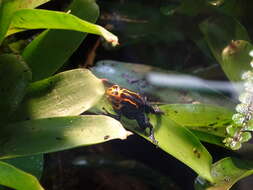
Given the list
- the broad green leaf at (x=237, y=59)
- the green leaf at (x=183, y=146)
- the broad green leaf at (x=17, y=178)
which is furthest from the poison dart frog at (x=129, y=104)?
the broad green leaf at (x=17, y=178)

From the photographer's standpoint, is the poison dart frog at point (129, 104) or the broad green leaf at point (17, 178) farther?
the poison dart frog at point (129, 104)

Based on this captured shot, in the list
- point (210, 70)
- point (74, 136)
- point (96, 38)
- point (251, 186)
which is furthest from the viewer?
point (96, 38)

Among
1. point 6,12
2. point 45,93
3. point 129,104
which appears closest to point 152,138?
point 129,104

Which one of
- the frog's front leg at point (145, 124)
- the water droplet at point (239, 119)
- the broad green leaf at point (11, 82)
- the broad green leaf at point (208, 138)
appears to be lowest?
the broad green leaf at point (208, 138)

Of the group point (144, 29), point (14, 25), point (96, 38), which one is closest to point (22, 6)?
point (14, 25)

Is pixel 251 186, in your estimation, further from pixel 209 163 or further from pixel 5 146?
pixel 5 146

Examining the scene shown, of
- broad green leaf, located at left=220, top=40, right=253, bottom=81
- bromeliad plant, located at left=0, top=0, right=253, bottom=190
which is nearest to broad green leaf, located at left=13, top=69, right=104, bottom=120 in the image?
bromeliad plant, located at left=0, top=0, right=253, bottom=190

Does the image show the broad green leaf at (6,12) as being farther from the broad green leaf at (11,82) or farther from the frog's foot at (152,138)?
the frog's foot at (152,138)
